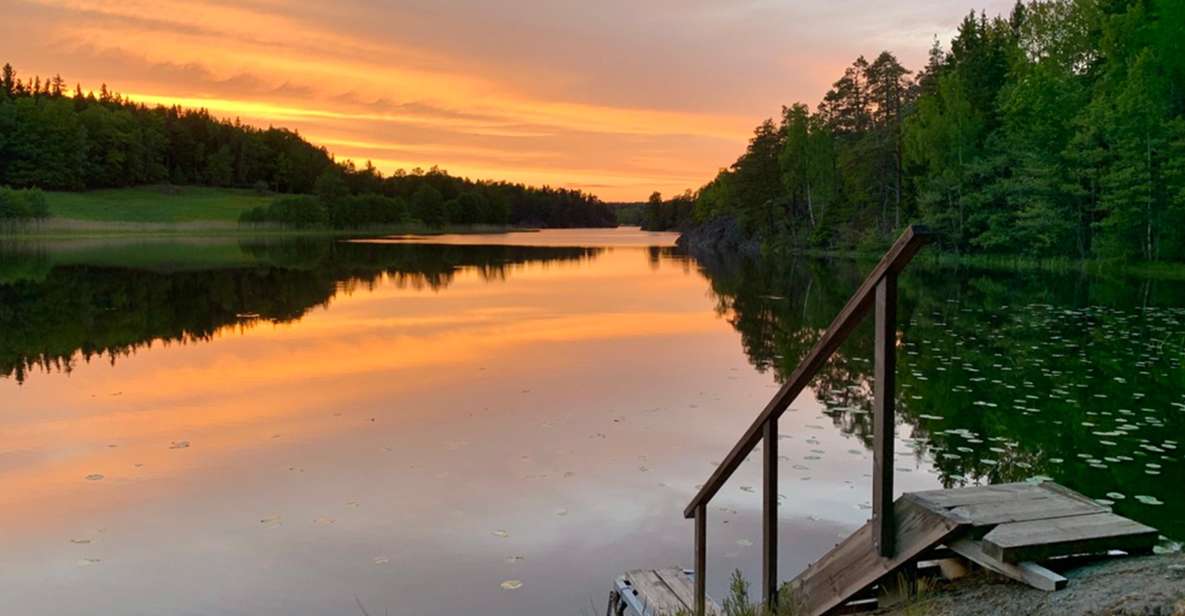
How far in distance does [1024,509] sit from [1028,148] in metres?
53.9

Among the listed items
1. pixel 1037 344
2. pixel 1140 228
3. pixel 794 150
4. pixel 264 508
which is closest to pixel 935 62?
pixel 794 150

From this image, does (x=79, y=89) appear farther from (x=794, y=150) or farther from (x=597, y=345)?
(x=597, y=345)

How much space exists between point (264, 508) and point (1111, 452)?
1004 centimetres

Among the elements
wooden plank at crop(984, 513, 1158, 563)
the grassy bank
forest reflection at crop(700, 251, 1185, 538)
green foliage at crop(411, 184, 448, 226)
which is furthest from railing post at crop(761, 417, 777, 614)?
green foliage at crop(411, 184, 448, 226)

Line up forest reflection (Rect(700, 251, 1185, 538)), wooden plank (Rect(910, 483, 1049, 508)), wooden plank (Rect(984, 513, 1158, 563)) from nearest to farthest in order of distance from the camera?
wooden plank (Rect(984, 513, 1158, 563))
wooden plank (Rect(910, 483, 1049, 508))
forest reflection (Rect(700, 251, 1185, 538))

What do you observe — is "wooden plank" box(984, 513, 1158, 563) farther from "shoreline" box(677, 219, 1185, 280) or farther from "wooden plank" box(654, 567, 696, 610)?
"shoreline" box(677, 219, 1185, 280)

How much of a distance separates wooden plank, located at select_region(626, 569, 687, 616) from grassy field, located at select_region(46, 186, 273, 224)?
112373mm

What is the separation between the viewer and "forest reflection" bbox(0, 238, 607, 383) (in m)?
19.9

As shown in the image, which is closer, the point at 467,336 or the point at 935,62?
the point at 467,336

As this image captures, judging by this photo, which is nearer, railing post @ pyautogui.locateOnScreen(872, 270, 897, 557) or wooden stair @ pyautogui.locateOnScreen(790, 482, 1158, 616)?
railing post @ pyautogui.locateOnScreen(872, 270, 897, 557)

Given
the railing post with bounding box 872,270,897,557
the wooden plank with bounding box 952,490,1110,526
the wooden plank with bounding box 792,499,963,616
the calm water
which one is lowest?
the calm water

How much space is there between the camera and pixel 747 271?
52750 millimetres

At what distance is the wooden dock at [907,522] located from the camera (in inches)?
152

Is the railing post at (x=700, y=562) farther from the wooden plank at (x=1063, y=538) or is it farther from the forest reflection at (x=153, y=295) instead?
the forest reflection at (x=153, y=295)
